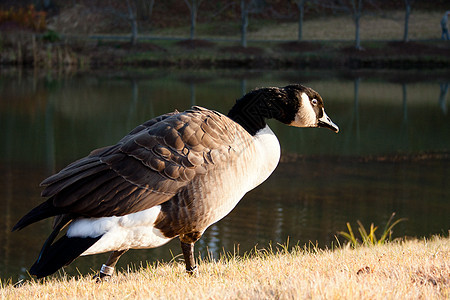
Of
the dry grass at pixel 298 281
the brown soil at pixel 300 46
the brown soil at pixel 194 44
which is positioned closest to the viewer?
the dry grass at pixel 298 281

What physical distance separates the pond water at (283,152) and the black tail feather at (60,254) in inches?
160

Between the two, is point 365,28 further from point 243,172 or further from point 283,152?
point 243,172

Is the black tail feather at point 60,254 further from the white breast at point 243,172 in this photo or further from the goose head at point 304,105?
the goose head at point 304,105

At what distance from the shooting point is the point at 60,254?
431 cm

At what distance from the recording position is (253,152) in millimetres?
5051

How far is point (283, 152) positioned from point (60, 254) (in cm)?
Answer: 1570

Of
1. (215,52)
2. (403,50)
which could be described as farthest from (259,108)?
(403,50)

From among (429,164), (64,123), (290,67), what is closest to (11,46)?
(290,67)

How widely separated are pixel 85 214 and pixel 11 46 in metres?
45.4

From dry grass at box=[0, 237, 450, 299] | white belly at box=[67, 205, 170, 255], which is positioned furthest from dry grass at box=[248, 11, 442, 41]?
white belly at box=[67, 205, 170, 255]

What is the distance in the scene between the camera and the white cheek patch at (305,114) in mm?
5625

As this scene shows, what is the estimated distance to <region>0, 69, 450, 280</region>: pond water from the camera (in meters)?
12.0

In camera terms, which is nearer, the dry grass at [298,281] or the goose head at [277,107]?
the dry grass at [298,281]

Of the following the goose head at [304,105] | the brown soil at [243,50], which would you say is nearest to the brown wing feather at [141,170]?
the goose head at [304,105]
